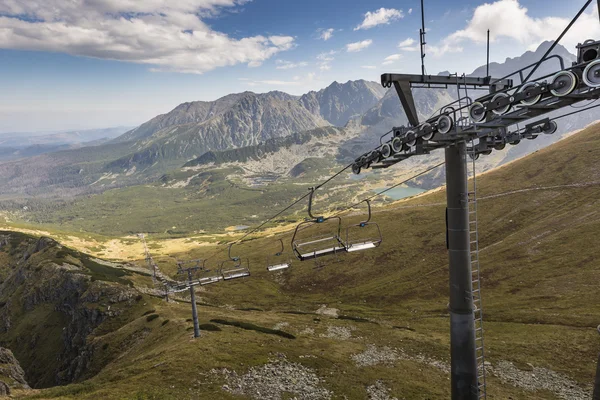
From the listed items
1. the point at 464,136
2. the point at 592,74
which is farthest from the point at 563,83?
the point at 464,136

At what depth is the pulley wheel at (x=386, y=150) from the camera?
20938 mm

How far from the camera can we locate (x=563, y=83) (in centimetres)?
1324

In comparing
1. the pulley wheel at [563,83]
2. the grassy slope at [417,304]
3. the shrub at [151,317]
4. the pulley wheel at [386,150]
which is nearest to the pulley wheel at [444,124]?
the pulley wheel at [386,150]

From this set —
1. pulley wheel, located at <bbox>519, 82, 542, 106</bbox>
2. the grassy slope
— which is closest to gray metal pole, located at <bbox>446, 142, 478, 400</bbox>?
pulley wheel, located at <bbox>519, 82, 542, 106</bbox>

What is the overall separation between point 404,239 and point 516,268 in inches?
1558

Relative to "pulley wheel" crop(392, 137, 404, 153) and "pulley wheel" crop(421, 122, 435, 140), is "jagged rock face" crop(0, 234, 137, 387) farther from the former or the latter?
"pulley wheel" crop(421, 122, 435, 140)

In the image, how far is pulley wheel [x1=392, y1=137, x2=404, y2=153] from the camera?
1992 centimetres

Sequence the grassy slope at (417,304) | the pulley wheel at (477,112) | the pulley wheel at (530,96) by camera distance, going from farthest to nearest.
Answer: the grassy slope at (417,304)
the pulley wheel at (477,112)
the pulley wheel at (530,96)

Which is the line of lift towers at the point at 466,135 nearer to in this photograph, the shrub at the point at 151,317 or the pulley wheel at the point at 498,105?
the pulley wheel at the point at 498,105

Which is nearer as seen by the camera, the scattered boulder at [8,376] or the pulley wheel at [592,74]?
the pulley wheel at [592,74]

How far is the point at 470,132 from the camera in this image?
54.3ft

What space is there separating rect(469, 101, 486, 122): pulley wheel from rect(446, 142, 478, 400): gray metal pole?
269cm

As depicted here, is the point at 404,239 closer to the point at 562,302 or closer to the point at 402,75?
the point at 562,302

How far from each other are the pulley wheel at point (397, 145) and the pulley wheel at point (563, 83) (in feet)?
25.6
